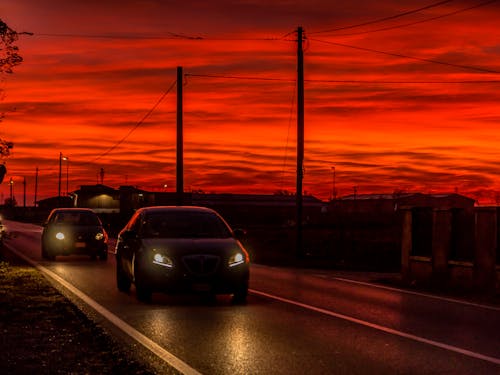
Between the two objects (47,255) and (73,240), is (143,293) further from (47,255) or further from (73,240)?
(47,255)

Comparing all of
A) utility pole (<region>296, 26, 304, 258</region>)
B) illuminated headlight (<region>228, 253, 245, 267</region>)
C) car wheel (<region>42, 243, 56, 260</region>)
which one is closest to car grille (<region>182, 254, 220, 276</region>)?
illuminated headlight (<region>228, 253, 245, 267</region>)

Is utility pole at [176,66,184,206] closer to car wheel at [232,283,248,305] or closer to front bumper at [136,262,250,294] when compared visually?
car wheel at [232,283,248,305]

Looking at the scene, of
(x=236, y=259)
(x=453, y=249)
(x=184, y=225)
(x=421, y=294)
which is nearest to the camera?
(x=236, y=259)

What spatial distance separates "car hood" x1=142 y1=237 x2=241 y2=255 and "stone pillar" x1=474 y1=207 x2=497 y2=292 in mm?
5240

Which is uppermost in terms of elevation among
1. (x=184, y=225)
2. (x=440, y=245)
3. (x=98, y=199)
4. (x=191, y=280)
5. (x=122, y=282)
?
(x=184, y=225)

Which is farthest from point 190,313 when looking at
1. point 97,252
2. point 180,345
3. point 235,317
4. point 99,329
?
point 97,252

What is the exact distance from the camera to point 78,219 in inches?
1199

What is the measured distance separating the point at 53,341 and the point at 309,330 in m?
3.36

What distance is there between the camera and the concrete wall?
17922mm

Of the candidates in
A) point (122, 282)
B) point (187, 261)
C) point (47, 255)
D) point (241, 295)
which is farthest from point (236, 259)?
point (47, 255)

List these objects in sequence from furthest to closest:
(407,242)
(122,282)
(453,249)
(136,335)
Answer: (407,242) → (453,249) → (122,282) → (136,335)

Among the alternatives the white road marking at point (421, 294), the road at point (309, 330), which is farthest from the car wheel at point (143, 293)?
the white road marking at point (421, 294)

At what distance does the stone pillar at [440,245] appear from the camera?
19359 mm

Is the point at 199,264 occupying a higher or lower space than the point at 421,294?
higher
